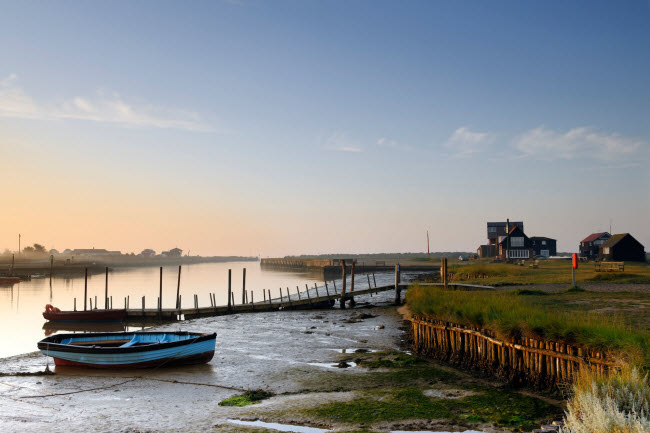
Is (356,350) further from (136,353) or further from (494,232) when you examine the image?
(494,232)

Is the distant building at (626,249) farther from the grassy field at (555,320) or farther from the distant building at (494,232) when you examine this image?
the grassy field at (555,320)

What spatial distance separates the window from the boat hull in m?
75.6

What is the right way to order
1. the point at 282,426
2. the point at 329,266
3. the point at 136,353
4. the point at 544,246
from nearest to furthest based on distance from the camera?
the point at 282,426 < the point at 136,353 < the point at 544,246 < the point at 329,266

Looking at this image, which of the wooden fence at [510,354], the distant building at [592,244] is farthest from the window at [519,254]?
the wooden fence at [510,354]

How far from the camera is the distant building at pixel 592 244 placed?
332 ft

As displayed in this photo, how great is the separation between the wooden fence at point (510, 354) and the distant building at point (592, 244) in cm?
9290

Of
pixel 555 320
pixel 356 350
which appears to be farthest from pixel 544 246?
pixel 555 320

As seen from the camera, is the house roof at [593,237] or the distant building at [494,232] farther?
the distant building at [494,232]

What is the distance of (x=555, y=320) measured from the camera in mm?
14836

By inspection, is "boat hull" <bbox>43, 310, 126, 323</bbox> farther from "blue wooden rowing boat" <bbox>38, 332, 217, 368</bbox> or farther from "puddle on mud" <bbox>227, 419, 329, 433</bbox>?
"puddle on mud" <bbox>227, 419, 329, 433</bbox>

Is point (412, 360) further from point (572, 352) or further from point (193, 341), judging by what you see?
point (193, 341)

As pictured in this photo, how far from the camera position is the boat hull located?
3972 centimetres

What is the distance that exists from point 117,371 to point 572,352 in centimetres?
1696

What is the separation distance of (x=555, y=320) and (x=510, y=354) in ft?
6.55
